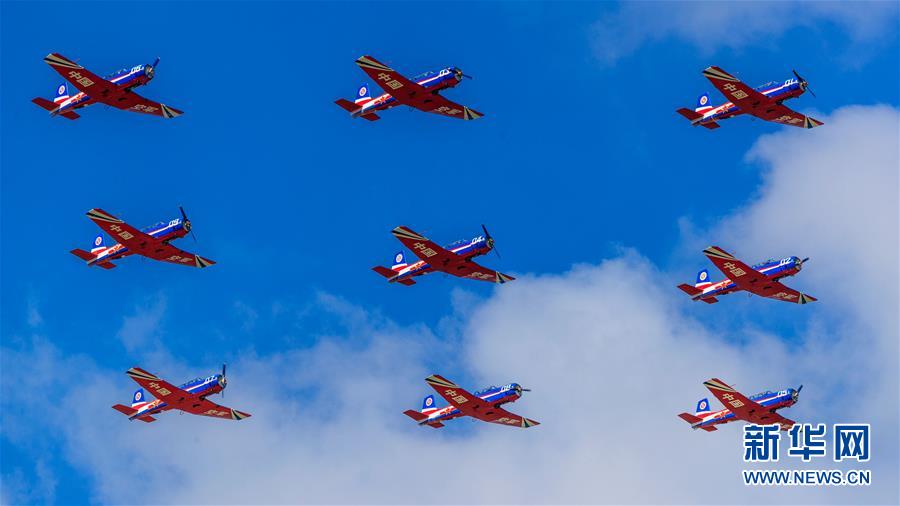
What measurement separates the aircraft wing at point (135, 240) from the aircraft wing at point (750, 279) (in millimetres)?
42154

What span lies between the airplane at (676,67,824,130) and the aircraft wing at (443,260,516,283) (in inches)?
826

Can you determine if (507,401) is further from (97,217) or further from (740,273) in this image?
(97,217)

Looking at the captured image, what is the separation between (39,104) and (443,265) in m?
35.2

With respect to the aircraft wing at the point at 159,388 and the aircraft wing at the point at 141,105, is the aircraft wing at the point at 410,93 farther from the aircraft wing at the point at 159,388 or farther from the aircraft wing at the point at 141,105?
the aircraft wing at the point at 159,388

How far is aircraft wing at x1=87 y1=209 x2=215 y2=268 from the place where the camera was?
13500 cm

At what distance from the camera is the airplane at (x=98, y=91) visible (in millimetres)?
133750

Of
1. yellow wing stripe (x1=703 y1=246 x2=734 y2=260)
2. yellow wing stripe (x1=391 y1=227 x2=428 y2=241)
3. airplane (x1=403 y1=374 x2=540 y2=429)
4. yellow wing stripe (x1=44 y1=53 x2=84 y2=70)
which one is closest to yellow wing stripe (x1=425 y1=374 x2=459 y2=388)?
airplane (x1=403 y1=374 x2=540 y2=429)

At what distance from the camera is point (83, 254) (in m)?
138

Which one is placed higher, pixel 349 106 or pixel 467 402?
pixel 349 106

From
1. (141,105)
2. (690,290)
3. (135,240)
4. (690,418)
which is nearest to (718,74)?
(690,290)

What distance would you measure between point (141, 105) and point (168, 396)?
2384cm

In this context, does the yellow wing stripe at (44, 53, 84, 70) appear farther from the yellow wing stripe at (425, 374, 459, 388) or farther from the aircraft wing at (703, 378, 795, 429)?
the aircraft wing at (703, 378, 795, 429)

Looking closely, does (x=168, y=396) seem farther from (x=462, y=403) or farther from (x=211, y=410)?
(x=462, y=403)

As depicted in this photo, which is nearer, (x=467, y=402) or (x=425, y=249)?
(x=425, y=249)
